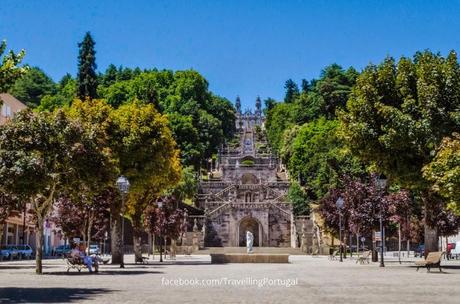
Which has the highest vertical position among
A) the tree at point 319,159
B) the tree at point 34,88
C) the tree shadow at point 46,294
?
the tree at point 34,88

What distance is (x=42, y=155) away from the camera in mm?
27547

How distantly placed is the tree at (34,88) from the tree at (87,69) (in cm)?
3776

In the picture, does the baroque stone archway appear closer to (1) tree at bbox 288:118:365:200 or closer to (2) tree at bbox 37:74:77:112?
(1) tree at bbox 288:118:365:200

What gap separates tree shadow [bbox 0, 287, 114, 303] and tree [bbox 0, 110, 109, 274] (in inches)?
265

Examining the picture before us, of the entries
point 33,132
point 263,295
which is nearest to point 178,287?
point 263,295

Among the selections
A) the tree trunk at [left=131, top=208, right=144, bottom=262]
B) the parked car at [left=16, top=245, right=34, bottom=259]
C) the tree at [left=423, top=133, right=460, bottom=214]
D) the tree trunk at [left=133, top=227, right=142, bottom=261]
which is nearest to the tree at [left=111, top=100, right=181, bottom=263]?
the tree trunk at [left=131, top=208, right=144, bottom=262]

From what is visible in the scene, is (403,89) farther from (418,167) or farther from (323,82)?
(323,82)

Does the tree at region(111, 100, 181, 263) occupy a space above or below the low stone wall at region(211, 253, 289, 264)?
above

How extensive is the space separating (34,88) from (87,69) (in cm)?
4868

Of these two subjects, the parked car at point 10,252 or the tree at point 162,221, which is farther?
the tree at point 162,221

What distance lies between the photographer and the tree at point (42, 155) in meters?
25.3

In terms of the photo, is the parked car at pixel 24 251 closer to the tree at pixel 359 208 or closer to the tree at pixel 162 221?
the tree at pixel 162 221

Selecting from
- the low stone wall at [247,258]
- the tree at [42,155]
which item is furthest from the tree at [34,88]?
the tree at [42,155]

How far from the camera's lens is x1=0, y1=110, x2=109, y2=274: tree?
25.3 metres
